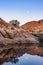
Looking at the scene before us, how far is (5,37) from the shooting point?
47.4m

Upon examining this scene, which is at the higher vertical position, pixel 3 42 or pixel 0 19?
pixel 0 19

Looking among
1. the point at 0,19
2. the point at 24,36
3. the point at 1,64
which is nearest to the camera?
the point at 1,64

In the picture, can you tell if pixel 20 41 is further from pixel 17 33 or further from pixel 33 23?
pixel 33 23

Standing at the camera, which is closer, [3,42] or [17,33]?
[3,42]

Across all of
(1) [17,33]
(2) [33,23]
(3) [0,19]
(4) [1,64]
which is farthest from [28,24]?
(4) [1,64]

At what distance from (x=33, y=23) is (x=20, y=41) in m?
47.6

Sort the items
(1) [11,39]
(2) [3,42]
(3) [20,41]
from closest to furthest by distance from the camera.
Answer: (2) [3,42], (1) [11,39], (3) [20,41]

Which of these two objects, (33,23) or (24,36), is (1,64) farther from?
(33,23)

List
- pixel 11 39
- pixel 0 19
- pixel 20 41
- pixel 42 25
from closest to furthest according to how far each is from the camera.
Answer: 1. pixel 11 39
2. pixel 20 41
3. pixel 0 19
4. pixel 42 25

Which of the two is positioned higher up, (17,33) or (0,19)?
(0,19)

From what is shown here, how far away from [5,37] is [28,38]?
37.1 ft

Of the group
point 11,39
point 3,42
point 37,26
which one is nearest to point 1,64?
point 3,42

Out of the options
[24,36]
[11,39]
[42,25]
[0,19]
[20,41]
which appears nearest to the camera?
[11,39]

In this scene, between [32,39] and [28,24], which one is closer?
[32,39]
